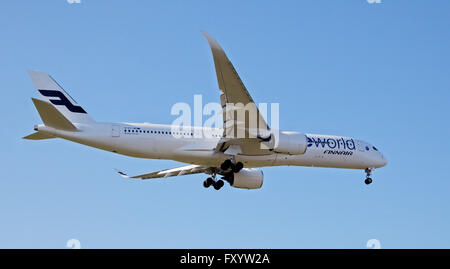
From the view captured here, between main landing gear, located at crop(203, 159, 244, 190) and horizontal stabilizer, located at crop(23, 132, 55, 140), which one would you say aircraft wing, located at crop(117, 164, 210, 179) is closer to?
main landing gear, located at crop(203, 159, 244, 190)

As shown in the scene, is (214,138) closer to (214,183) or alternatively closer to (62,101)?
(214,183)

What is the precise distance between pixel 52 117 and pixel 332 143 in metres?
14.9

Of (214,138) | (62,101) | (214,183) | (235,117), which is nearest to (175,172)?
(214,183)

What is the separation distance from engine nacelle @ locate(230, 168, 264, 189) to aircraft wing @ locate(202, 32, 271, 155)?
2.22 meters

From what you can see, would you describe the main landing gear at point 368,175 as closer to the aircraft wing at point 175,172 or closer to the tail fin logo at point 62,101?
the aircraft wing at point 175,172

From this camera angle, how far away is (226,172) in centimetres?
3291

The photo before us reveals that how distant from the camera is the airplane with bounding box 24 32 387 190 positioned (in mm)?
26625

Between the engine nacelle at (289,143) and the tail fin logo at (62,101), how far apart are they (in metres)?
9.20

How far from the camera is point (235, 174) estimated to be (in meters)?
32.5

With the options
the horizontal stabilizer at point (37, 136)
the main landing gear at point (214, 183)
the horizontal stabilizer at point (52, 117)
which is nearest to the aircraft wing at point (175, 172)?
the main landing gear at point (214, 183)
